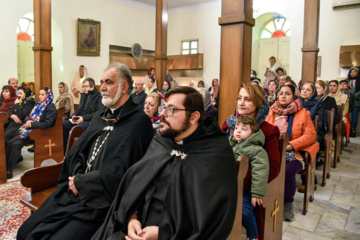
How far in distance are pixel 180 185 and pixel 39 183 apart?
5.57 feet

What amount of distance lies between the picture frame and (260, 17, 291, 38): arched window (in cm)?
676

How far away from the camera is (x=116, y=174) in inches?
85.4

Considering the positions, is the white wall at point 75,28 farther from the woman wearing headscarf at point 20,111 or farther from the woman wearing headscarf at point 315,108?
the woman wearing headscarf at point 315,108

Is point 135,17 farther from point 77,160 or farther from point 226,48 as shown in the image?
point 77,160

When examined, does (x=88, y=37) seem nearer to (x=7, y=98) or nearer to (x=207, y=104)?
(x=7, y=98)

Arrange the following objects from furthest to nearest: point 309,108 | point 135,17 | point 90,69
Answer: point 135,17
point 90,69
point 309,108

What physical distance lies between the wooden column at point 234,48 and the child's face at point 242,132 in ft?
2.82

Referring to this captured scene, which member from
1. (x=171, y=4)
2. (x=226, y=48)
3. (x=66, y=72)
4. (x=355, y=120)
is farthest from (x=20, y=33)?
(x=355, y=120)

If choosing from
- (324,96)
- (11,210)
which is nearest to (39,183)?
(11,210)

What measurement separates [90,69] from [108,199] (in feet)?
34.7

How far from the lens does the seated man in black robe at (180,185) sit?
5.07 feet

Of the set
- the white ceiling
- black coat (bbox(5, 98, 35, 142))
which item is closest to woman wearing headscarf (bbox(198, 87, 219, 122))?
black coat (bbox(5, 98, 35, 142))

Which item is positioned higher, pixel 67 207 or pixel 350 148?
pixel 67 207

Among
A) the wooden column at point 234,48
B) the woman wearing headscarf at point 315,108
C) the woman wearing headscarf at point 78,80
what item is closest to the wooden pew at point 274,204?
the wooden column at point 234,48
